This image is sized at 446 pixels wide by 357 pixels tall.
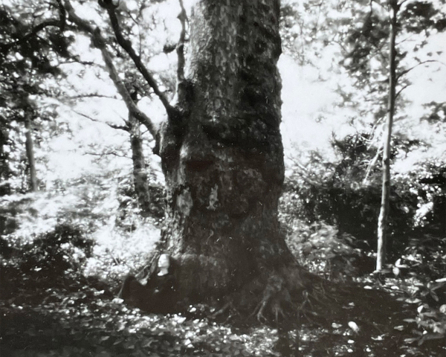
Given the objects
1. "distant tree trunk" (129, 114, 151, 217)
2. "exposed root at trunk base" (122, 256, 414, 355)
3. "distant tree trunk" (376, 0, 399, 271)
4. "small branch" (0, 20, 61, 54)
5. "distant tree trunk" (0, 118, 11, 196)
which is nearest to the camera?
"exposed root at trunk base" (122, 256, 414, 355)

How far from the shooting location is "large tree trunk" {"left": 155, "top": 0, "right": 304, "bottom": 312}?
330 cm

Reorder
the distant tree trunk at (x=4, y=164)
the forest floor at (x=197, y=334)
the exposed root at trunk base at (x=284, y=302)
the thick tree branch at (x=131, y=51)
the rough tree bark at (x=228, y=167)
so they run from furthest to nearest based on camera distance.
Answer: the distant tree trunk at (x=4, y=164), the rough tree bark at (x=228, y=167), the thick tree branch at (x=131, y=51), the exposed root at trunk base at (x=284, y=302), the forest floor at (x=197, y=334)

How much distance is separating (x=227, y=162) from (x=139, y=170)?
17.5 feet

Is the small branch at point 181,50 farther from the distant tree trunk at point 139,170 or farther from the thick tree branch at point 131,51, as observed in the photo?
the distant tree trunk at point 139,170

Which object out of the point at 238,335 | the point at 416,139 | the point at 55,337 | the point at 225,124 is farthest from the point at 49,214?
the point at 416,139

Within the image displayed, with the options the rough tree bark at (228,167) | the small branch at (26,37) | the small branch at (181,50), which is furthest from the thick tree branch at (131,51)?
the small branch at (26,37)

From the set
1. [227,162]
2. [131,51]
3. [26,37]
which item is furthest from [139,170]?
[227,162]

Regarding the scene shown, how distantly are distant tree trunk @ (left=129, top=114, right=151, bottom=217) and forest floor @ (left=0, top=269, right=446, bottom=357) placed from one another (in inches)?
132

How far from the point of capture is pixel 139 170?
8.27 m

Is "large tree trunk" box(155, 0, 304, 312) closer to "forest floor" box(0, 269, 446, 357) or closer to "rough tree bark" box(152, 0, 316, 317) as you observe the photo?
"rough tree bark" box(152, 0, 316, 317)

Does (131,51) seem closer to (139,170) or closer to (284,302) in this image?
(284,302)

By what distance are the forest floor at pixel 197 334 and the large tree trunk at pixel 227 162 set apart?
1.36ft

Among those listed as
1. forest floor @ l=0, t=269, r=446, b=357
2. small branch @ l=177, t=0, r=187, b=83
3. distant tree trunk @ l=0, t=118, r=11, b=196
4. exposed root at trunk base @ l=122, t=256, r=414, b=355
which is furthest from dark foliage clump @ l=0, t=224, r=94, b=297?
small branch @ l=177, t=0, r=187, b=83

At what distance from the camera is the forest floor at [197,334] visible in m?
2.51
